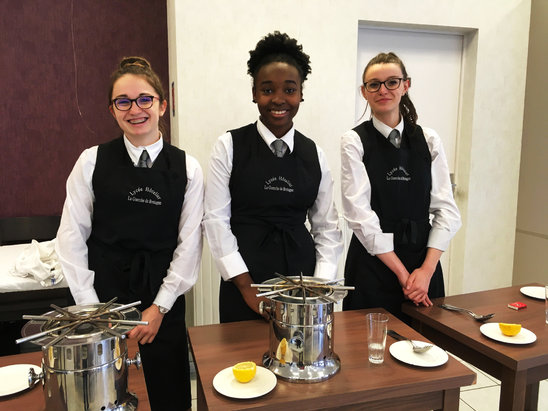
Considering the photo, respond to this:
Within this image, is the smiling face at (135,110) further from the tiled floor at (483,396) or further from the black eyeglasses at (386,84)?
the tiled floor at (483,396)

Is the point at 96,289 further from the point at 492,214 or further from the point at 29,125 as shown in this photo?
the point at 492,214

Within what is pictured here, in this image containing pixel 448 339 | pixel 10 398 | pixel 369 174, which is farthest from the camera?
pixel 369 174

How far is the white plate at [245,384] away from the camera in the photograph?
100 cm

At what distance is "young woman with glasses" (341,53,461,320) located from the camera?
5.85 feet

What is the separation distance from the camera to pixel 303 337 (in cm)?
109

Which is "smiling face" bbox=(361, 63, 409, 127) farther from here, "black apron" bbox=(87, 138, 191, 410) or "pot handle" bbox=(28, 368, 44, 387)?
"pot handle" bbox=(28, 368, 44, 387)

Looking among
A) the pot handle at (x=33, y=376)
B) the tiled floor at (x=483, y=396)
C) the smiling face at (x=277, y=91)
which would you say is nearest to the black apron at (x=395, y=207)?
the smiling face at (x=277, y=91)

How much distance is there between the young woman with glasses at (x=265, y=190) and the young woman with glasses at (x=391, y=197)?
221 millimetres

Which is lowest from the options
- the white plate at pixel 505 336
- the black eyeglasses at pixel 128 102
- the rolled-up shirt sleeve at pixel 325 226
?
the white plate at pixel 505 336

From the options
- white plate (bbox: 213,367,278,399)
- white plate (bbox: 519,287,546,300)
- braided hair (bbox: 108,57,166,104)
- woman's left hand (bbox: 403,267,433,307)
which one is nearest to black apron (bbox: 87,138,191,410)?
braided hair (bbox: 108,57,166,104)

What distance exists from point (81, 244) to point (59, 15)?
7.04 feet

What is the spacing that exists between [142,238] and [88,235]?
21cm

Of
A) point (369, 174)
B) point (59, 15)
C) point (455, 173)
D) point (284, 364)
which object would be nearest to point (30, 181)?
point (59, 15)

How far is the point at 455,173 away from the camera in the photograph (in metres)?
3.35
